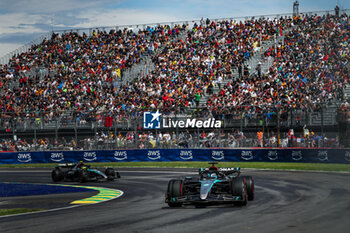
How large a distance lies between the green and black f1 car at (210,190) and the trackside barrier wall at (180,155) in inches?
708

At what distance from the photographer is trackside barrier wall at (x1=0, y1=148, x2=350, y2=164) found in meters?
32.7

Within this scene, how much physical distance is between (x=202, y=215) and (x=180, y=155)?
81.2 feet

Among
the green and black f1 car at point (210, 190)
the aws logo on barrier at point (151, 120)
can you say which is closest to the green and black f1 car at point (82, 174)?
the green and black f1 car at point (210, 190)

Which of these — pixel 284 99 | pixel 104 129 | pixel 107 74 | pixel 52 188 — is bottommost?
pixel 52 188

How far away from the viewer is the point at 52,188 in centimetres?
2259

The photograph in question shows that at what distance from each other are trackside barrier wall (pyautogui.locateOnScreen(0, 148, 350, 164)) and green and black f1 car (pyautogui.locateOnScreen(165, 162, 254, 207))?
17982mm

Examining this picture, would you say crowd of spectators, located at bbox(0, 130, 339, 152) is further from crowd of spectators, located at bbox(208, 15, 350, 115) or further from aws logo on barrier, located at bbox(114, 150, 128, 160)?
crowd of spectators, located at bbox(208, 15, 350, 115)

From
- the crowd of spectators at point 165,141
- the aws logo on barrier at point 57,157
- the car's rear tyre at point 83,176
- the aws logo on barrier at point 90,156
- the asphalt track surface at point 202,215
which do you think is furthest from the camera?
the aws logo on barrier at point 57,157

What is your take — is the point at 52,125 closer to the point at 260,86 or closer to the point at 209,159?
the point at 209,159

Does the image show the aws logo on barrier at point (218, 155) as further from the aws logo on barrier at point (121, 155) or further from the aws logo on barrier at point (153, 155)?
the aws logo on barrier at point (121, 155)

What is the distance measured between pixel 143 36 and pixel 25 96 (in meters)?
13.1

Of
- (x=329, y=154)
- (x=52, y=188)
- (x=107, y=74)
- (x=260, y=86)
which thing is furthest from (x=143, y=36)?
(x=52, y=188)

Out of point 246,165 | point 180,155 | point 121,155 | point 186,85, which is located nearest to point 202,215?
point 246,165

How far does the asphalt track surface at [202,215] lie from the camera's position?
10977 millimetres
